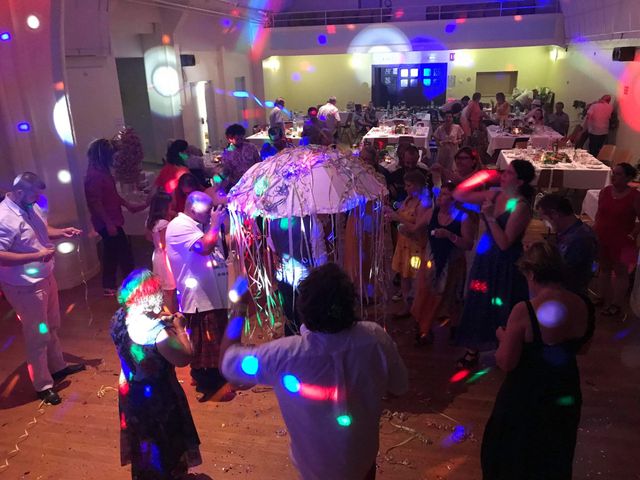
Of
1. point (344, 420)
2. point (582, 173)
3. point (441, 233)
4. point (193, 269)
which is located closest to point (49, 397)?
point (193, 269)

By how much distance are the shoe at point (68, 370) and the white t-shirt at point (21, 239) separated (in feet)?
2.58

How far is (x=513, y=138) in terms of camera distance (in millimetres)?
8867

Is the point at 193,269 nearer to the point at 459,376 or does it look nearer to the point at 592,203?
the point at 459,376

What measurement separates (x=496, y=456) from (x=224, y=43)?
11.6 m

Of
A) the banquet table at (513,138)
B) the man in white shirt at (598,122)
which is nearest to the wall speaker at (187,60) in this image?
the banquet table at (513,138)

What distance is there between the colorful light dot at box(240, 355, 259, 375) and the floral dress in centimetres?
70

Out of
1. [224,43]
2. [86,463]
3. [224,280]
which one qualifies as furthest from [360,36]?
[86,463]

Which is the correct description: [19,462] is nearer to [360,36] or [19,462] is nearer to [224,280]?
[224,280]

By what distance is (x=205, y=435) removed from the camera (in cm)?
307

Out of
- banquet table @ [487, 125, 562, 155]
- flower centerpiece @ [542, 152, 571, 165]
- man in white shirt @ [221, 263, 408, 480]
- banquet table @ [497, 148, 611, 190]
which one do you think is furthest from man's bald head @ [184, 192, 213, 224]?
banquet table @ [487, 125, 562, 155]

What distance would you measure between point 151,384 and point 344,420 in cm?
105

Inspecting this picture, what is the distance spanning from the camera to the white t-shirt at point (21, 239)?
10.2ft

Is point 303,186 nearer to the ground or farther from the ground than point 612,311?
farther from the ground

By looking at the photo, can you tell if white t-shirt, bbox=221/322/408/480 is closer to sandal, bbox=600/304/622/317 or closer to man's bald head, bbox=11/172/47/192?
man's bald head, bbox=11/172/47/192
